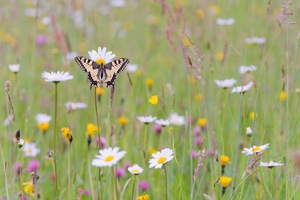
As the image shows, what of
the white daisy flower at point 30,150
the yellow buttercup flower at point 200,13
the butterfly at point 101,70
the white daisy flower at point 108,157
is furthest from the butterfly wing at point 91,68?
the yellow buttercup flower at point 200,13

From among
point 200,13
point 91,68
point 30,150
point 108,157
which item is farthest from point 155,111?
point 108,157

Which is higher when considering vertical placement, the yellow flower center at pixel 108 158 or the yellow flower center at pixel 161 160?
the yellow flower center at pixel 108 158

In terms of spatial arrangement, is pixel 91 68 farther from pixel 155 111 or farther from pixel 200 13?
pixel 200 13

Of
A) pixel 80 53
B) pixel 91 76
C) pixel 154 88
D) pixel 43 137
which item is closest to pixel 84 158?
pixel 43 137

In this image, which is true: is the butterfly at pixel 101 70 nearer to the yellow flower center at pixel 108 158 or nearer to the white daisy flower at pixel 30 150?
the yellow flower center at pixel 108 158

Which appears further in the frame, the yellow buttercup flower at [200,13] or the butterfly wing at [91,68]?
the yellow buttercup flower at [200,13]
